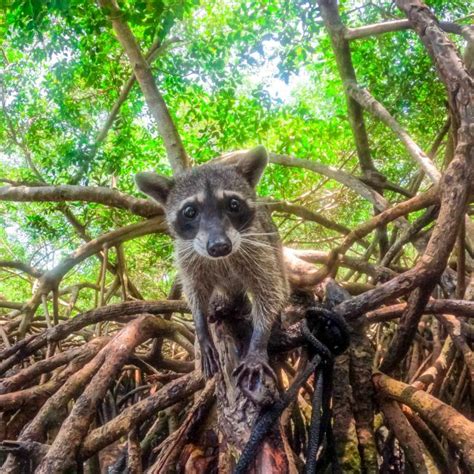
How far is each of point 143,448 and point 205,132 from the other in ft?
11.9

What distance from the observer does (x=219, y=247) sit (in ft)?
6.89

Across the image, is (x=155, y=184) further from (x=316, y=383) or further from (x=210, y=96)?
(x=210, y=96)

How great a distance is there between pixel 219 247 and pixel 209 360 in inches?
22.4

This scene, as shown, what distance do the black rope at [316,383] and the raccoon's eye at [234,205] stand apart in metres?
0.85

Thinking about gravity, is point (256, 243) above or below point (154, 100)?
below

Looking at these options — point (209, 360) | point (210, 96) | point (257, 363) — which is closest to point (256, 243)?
point (209, 360)

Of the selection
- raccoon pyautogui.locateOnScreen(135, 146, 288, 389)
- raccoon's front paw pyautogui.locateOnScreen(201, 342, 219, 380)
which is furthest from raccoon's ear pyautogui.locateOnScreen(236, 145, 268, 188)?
raccoon's front paw pyautogui.locateOnScreen(201, 342, 219, 380)

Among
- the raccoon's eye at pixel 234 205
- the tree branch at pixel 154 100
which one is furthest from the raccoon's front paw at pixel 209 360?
the tree branch at pixel 154 100

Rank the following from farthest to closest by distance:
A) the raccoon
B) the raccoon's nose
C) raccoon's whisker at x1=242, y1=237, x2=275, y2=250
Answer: raccoon's whisker at x1=242, y1=237, x2=275, y2=250, the raccoon, the raccoon's nose

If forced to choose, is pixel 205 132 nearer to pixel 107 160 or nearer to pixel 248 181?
pixel 107 160

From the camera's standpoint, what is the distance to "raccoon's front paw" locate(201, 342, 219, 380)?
2162 millimetres

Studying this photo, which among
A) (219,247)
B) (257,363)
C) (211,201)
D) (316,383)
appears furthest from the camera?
(211,201)

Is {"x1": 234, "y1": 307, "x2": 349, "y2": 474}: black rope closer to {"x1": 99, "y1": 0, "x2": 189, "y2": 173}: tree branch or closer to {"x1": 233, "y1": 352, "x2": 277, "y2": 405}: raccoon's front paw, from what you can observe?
{"x1": 233, "y1": 352, "x2": 277, "y2": 405}: raccoon's front paw

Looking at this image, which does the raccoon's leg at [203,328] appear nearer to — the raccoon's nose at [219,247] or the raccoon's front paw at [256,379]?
the raccoon's front paw at [256,379]
